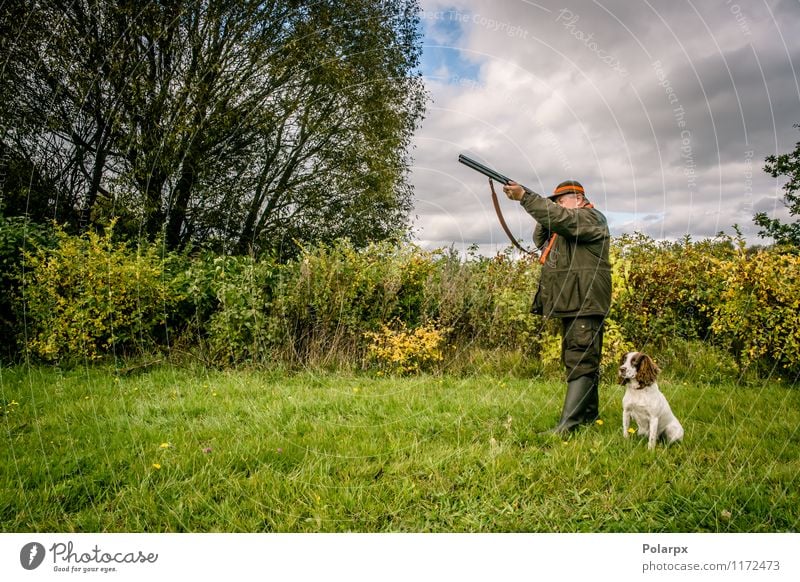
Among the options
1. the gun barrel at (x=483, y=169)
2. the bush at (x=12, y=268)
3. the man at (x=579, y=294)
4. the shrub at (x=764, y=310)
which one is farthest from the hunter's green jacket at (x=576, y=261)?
the bush at (x=12, y=268)

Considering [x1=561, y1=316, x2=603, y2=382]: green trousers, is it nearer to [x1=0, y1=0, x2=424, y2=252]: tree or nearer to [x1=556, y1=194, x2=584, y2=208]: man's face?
[x1=556, y1=194, x2=584, y2=208]: man's face

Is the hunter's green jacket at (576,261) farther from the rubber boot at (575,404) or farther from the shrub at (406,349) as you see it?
the shrub at (406,349)

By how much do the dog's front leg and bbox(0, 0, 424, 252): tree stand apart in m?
3.28

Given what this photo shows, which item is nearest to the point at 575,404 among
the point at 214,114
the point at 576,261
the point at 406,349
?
the point at 576,261

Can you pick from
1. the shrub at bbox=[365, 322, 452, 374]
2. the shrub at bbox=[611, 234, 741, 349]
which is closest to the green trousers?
the shrub at bbox=[365, 322, 452, 374]

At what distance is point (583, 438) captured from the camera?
2.88 metres

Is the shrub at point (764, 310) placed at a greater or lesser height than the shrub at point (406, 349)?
greater

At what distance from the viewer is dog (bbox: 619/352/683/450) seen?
2770 millimetres

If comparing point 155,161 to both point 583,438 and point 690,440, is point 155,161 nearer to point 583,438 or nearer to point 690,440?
point 583,438

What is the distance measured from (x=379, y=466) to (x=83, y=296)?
15.1 feet

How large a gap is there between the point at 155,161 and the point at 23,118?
1.42 m

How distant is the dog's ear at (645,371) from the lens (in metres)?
2.83

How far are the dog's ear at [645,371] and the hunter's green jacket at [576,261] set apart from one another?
43cm

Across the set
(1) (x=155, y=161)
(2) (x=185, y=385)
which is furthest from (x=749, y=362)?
(1) (x=155, y=161)
